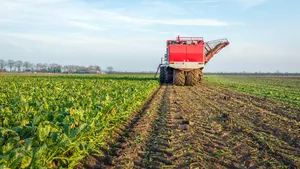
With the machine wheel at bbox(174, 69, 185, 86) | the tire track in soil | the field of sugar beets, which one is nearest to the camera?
the field of sugar beets

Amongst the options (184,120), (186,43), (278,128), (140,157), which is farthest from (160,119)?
(186,43)

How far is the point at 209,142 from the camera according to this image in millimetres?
6445

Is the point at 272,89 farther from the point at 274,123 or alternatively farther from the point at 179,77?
the point at 274,123

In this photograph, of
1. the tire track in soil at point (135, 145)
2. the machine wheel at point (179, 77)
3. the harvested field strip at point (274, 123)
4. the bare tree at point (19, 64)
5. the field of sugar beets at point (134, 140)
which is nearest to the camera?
the field of sugar beets at point (134, 140)

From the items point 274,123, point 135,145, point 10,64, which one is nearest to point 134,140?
point 135,145

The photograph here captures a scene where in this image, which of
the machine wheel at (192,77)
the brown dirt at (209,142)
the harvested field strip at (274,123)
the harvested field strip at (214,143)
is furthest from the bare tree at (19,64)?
the harvested field strip at (214,143)

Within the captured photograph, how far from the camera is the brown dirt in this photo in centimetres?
516

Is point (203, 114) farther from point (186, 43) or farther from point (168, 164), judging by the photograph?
point (186, 43)

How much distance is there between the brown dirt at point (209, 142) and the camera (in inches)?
203

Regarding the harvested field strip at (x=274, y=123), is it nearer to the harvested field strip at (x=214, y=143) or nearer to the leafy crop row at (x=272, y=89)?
the harvested field strip at (x=214, y=143)

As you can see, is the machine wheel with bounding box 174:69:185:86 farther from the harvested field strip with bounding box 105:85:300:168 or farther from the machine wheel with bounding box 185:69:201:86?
the harvested field strip with bounding box 105:85:300:168

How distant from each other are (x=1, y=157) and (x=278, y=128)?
668 cm

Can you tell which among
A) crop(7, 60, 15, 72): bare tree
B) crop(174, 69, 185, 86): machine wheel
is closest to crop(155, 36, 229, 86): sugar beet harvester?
crop(174, 69, 185, 86): machine wheel

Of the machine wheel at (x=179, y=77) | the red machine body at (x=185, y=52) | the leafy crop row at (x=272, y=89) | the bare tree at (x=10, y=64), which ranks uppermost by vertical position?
the bare tree at (x=10, y=64)
